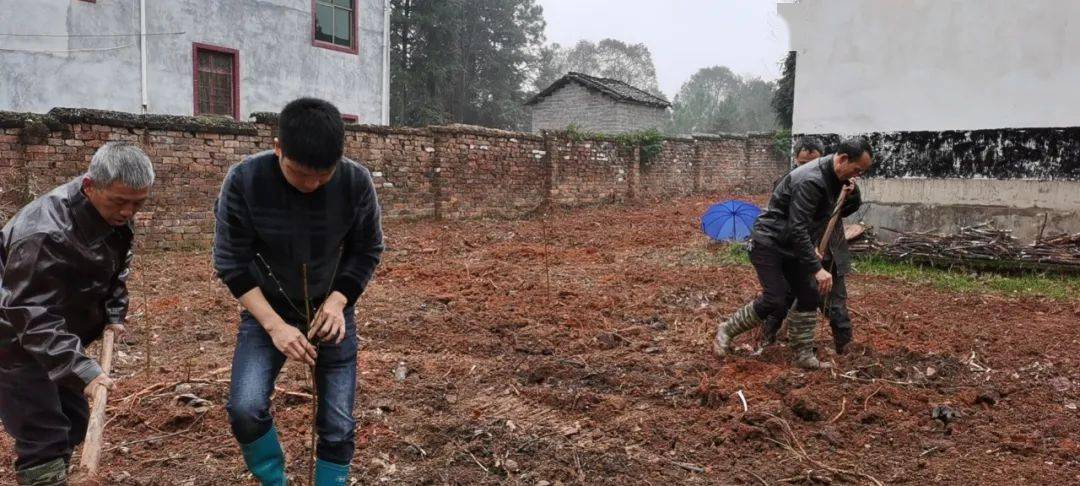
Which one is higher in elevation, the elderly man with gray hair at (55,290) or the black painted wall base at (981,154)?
the black painted wall base at (981,154)

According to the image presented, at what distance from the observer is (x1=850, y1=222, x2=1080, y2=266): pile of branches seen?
6.84 metres

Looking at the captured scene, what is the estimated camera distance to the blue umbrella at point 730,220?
30.9 feet

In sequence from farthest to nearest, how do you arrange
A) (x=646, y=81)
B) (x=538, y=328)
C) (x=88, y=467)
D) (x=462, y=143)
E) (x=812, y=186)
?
(x=646, y=81)
(x=462, y=143)
(x=538, y=328)
(x=812, y=186)
(x=88, y=467)

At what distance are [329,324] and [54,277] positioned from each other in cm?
81

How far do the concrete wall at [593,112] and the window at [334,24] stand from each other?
25.8 ft

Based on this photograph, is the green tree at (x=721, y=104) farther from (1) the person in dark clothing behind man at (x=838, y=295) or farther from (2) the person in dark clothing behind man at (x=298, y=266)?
(2) the person in dark clothing behind man at (x=298, y=266)

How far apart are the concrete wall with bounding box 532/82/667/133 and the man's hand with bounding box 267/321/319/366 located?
73.8 feet

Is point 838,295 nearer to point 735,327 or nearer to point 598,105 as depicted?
point 735,327

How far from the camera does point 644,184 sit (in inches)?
676

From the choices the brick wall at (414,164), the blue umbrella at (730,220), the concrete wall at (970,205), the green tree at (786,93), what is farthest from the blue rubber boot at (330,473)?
the green tree at (786,93)

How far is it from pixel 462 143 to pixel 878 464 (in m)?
10.5

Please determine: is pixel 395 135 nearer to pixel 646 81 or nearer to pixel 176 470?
pixel 176 470

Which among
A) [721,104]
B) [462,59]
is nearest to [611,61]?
[721,104]

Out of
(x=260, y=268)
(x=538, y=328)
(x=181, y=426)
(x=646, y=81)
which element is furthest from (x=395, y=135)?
(x=646, y=81)
